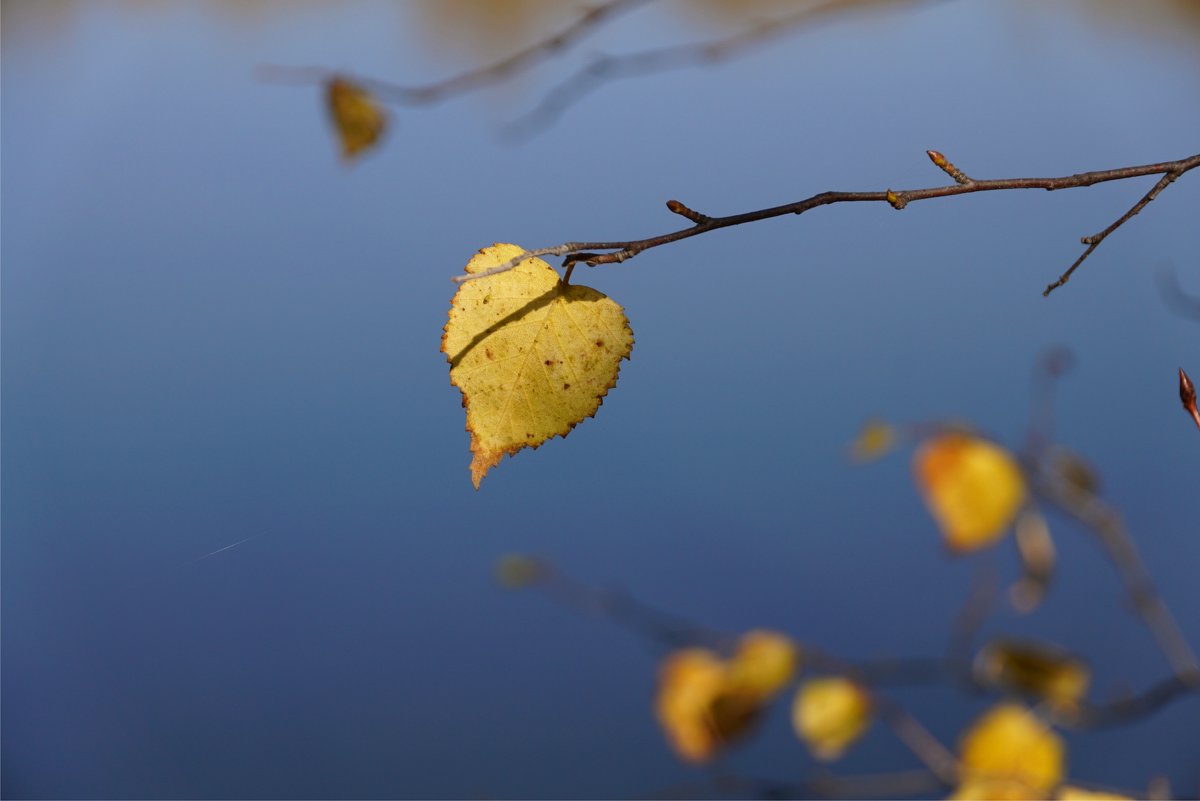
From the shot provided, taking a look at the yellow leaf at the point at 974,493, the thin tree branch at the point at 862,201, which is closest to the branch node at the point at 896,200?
the thin tree branch at the point at 862,201

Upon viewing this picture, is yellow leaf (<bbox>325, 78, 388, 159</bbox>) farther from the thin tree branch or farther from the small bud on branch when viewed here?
the small bud on branch

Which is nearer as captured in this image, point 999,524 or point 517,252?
point 999,524

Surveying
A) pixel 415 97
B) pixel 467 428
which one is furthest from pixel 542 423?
pixel 415 97

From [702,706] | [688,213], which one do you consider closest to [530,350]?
[688,213]

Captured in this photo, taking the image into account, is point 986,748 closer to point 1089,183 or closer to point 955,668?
point 955,668

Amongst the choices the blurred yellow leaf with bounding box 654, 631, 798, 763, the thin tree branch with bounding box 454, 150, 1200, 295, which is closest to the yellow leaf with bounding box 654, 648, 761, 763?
the blurred yellow leaf with bounding box 654, 631, 798, 763

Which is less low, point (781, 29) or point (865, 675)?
point (781, 29)

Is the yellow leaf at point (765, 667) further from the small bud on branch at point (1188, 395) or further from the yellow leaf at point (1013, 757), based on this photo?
the small bud on branch at point (1188, 395)
